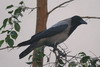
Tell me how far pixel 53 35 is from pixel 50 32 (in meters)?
0.02

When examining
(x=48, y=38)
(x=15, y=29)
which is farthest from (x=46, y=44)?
(x=15, y=29)

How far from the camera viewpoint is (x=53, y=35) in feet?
2.77

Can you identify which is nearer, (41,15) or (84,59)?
(84,59)

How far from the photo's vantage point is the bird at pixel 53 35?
783 mm

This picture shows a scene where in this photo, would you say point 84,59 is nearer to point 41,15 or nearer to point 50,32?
point 50,32

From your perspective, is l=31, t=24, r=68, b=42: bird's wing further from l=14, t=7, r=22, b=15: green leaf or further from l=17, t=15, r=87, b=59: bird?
Answer: l=14, t=7, r=22, b=15: green leaf

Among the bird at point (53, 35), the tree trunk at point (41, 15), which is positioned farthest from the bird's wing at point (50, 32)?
the tree trunk at point (41, 15)

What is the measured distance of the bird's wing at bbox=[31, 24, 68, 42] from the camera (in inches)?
31.1

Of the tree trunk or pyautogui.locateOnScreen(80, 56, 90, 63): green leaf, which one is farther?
the tree trunk

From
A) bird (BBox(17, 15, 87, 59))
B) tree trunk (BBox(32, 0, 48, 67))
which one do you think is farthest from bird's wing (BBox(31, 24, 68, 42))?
tree trunk (BBox(32, 0, 48, 67))

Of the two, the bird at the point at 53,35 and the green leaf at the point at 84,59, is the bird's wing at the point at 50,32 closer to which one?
the bird at the point at 53,35

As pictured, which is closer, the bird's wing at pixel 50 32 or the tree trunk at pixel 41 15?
the bird's wing at pixel 50 32

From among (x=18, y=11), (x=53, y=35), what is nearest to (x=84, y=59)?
(x=53, y=35)

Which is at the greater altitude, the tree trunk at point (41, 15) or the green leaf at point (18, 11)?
the green leaf at point (18, 11)
